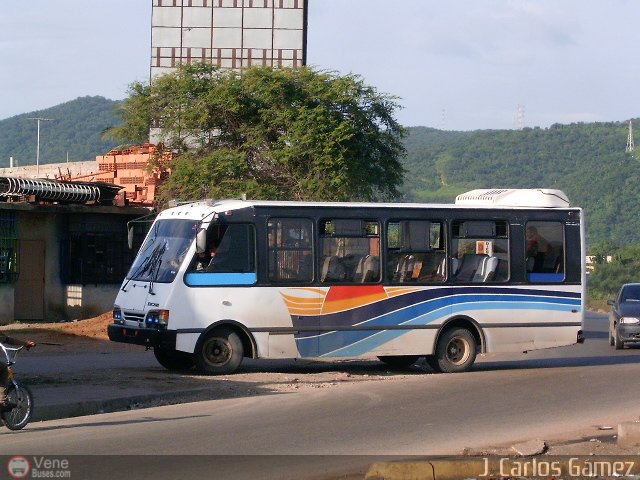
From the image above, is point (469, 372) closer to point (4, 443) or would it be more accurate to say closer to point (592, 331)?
point (4, 443)

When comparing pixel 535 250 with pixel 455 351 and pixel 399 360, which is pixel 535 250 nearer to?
pixel 455 351

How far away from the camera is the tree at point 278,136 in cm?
3222

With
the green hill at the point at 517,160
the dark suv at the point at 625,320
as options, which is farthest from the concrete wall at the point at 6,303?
the green hill at the point at 517,160

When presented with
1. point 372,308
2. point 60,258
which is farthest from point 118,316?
point 60,258

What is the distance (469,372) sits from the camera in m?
19.2

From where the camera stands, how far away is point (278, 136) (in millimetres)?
33344

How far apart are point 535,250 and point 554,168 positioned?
117m

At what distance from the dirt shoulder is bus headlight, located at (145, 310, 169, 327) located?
837mm

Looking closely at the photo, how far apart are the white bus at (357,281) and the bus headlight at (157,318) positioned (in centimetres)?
2

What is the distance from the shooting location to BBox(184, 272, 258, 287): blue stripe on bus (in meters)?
17.0

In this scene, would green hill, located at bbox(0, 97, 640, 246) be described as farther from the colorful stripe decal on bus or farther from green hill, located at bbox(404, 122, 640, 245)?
the colorful stripe decal on bus

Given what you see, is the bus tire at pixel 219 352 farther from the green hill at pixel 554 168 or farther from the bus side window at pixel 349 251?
the green hill at pixel 554 168

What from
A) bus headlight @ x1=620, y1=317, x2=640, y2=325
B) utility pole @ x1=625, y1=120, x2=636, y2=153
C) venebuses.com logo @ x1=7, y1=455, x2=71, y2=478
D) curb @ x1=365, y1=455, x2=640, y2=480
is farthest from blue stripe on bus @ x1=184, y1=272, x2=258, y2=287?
utility pole @ x1=625, y1=120, x2=636, y2=153

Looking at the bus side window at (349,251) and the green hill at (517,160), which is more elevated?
the green hill at (517,160)
